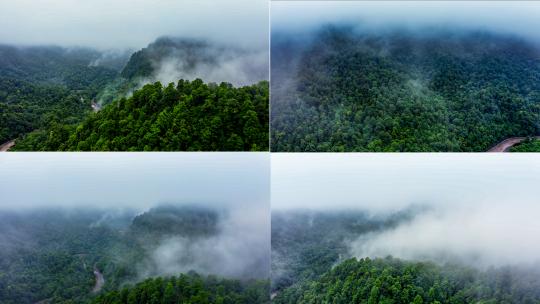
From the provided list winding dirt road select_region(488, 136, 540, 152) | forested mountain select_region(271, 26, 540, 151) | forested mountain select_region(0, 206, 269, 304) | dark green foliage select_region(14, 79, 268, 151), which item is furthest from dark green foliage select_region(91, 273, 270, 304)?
winding dirt road select_region(488, 136, 540, 152)

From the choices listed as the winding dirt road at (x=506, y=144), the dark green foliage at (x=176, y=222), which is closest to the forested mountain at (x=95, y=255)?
the dark green foliage at (x=176, y=222)

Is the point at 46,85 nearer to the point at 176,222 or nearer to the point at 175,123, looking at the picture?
the point at 175,123

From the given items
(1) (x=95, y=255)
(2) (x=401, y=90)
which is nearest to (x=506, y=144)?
(2) (x=401, y=90)

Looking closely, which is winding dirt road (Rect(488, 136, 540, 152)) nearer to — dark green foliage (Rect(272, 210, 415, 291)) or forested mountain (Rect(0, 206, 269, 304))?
dark green foliage (Rect(272, 210, 415, 291))

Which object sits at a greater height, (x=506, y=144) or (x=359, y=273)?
(x=506, y=144)

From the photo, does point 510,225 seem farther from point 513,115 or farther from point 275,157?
point 275,157
